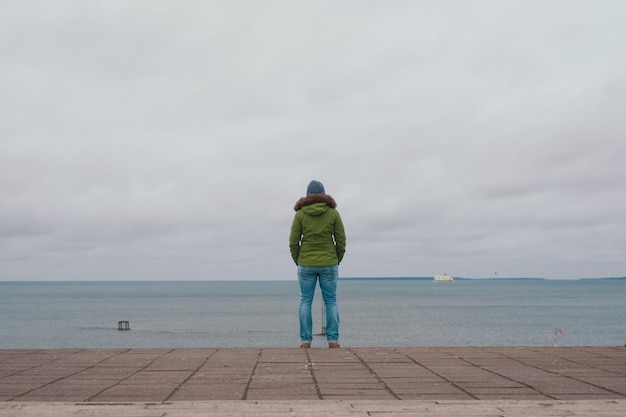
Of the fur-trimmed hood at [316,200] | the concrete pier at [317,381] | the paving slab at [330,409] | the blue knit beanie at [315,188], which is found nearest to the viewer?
the paving slab at [330,409]

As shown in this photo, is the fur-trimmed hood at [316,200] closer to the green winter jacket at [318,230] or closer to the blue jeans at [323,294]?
the green winter jacket at [318,230]

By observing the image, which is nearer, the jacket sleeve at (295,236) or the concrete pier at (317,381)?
the concrete pier at (317,381)

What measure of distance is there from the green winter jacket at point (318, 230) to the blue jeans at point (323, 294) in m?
0.11

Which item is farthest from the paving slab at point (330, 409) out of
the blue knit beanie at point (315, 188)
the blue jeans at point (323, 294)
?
the blue knit beanie at point (315, 188)

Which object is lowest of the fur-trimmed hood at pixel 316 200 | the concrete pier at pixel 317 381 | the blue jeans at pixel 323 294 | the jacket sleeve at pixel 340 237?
the concrete pier at pixel 317 381

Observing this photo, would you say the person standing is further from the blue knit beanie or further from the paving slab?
the paving slab

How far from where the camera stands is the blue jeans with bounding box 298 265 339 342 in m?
9.12

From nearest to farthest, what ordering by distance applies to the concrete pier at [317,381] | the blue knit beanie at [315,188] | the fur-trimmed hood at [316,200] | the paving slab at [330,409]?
the paving slab at [330,409], the concrete pier at [317,381], the fur-trimmed hood at [316,200], the blue knit beanie at [315,188]

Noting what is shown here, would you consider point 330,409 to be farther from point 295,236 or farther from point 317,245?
point 295,236

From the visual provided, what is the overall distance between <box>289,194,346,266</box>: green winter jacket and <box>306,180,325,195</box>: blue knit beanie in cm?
12

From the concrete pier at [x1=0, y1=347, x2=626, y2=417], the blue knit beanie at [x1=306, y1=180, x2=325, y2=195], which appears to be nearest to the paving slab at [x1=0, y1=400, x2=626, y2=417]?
the concrete pier at [x1=0, y1=347, x2=626, y2=417]

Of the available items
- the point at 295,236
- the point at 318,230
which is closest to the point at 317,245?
the point at 318,230

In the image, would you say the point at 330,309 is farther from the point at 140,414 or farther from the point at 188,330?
the point at 188,330

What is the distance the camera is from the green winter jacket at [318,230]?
9.06m
